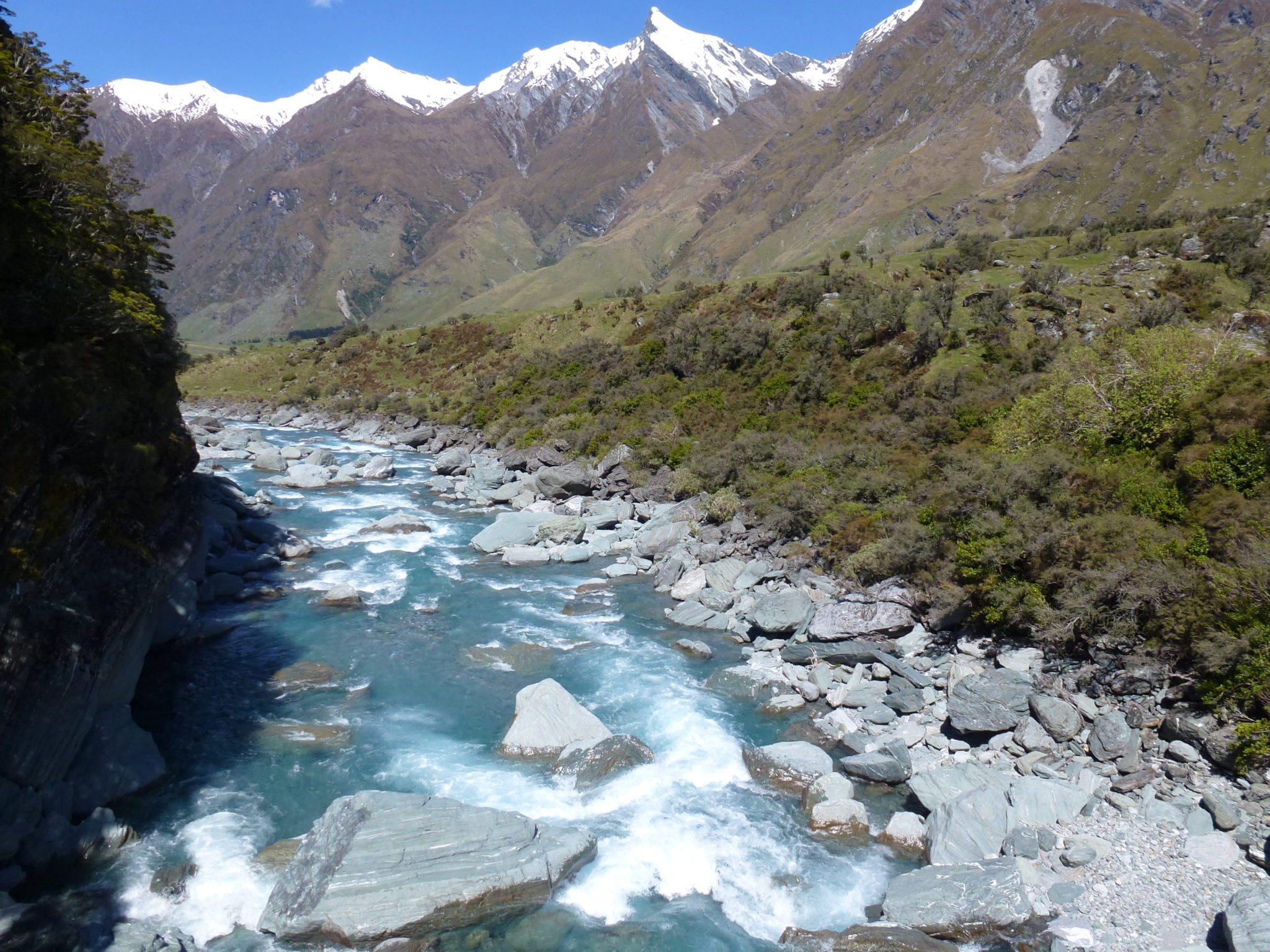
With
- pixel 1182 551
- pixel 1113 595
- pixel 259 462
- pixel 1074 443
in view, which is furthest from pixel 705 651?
pixel 259 462

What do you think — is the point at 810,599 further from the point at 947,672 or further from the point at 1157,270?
the point at 1157,270

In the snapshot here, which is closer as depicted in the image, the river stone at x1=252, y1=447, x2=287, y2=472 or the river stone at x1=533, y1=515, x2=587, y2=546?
the river stone at x1=533, y1=515, x2=587, y2=546

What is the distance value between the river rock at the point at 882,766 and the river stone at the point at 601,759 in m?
5.01

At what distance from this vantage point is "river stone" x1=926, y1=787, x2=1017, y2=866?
521 inches

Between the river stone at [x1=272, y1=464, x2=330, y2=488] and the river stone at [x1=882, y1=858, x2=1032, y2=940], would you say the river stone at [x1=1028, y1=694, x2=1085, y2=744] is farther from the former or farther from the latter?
the river stone at [x1=272, y1=464, x2=330, y2=488]

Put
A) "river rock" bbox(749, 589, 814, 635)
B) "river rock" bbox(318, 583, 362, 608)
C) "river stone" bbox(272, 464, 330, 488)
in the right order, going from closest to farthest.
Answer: "river rock" bbox(749, 589, 814, 635), "river rock" bbox(318, 583, 362, 608), "river stone" bbox(272, 464, 330, 488)

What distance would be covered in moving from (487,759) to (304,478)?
3775cm

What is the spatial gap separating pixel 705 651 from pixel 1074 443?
53.6 feet

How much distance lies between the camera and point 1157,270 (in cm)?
Answer: 4731

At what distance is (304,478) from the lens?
158 feet

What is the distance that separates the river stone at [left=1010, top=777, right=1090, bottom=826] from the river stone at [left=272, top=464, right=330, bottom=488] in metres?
46.3

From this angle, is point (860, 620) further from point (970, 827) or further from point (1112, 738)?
point (970, 827)

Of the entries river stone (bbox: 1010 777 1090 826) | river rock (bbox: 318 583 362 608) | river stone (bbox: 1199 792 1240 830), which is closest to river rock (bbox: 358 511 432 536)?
river rock (bbox: 318 583 362 608)

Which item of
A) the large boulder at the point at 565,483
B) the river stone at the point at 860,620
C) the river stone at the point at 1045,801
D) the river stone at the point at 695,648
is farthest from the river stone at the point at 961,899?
the large boulder at the point at 565,483
